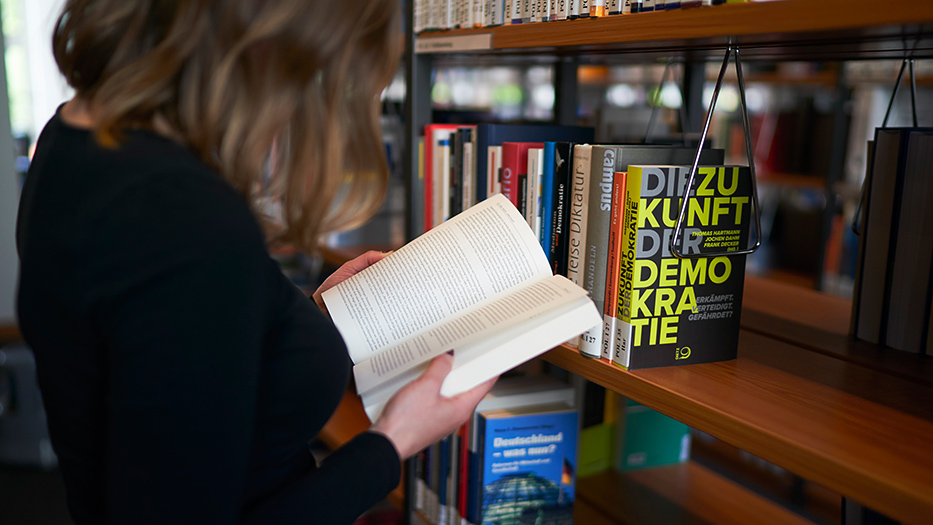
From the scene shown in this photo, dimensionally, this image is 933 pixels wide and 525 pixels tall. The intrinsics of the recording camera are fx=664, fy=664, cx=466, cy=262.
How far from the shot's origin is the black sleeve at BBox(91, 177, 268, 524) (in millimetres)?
510

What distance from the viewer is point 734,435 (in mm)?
657

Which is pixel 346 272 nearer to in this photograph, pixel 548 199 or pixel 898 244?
pixel 548 199

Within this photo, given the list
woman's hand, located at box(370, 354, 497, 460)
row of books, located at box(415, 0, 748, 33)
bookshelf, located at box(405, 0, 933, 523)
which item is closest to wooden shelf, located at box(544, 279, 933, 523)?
bookshelf, located at box(405, 0, 933, 523)

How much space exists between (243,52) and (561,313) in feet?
1.31

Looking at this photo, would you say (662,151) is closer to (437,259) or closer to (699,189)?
(699,189)

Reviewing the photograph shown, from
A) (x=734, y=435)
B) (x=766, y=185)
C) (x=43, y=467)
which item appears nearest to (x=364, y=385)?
(x=734, y=435)

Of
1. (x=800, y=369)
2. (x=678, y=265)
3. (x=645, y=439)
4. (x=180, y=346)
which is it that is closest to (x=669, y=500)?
(x=645, y=439)

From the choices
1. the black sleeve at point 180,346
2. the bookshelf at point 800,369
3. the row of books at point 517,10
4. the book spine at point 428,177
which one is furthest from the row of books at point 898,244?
the black sleeve at point 180,346

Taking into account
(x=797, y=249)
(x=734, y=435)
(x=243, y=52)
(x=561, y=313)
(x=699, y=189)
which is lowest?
(x=797, y=249)

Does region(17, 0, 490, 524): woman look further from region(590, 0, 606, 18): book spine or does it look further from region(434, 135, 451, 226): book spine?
region(434, 135, 451, 226): book spine

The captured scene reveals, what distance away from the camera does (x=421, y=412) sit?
0.71 metres

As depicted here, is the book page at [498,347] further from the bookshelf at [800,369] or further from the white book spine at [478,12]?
the white book spine at [478,12]

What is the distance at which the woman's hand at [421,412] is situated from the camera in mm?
704

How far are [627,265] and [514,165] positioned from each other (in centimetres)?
26
